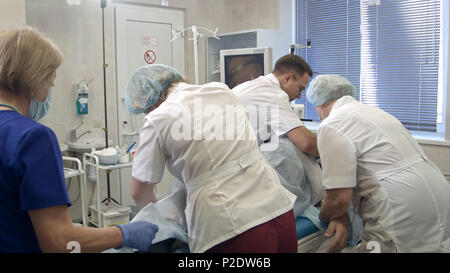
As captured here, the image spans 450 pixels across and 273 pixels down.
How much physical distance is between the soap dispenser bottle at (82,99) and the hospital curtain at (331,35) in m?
2.21

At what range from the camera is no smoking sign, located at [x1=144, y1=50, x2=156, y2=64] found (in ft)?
13.2

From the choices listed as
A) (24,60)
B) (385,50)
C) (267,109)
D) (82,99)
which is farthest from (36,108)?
(385,50)

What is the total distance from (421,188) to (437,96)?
2.09 m

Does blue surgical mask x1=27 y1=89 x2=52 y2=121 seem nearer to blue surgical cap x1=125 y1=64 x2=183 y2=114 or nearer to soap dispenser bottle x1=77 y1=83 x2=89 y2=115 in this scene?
blue surgical cap x1=125 y1=64 x2=183 y2=114

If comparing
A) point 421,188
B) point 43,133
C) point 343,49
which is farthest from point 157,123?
point 343,49

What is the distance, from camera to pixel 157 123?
4.10ft

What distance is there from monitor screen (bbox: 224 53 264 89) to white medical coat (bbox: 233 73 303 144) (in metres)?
1.80

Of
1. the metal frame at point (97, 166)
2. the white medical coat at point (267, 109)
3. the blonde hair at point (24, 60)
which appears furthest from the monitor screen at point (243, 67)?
the blonde hair at point (24, 60)

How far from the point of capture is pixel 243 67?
12.9 feet

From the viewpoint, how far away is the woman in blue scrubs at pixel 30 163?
35.0 inches

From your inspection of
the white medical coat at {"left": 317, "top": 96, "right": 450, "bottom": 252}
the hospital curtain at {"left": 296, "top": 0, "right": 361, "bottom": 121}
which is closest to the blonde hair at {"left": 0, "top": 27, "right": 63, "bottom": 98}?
the white medical coat at {"left": 317, "top": 96, "right": 450, "bottom": 252}

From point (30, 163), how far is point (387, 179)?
1.23m
